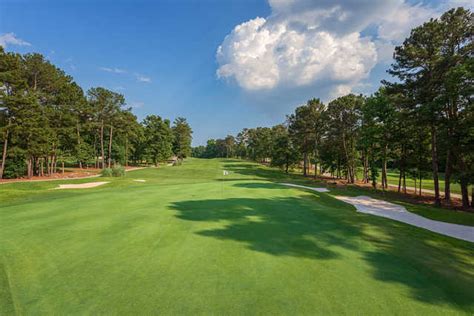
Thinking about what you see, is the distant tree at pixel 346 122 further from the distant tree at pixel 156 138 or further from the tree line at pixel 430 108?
the distant tree at pixel 156 138

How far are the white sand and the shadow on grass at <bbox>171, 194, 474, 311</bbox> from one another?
2835mm

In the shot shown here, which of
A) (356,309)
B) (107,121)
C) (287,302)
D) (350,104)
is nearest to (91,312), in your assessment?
(287,302)

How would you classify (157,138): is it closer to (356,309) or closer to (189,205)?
(189,205)

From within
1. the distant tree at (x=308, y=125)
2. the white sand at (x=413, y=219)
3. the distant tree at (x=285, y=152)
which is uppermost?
the distant tree at (x=308, y=125)

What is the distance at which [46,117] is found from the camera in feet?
83.4

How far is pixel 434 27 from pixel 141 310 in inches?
892

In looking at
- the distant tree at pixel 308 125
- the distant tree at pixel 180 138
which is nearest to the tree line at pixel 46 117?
the distant tree at pixel 180 138

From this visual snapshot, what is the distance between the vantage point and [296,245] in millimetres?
5219

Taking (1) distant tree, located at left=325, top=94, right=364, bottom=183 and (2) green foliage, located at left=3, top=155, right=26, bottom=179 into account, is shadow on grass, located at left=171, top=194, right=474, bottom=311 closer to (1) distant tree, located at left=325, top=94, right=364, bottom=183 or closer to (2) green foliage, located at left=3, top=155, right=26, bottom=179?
(1) distant tree, located at left=325, top=94, right=364, bottom=183

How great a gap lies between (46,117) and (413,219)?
34819mm

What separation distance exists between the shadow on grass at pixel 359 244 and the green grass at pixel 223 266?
0.03 m

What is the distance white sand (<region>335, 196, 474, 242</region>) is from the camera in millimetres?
8898

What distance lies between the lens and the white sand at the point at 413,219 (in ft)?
29.2

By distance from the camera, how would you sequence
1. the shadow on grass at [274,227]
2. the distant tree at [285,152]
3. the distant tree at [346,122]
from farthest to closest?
the distant tree at [285,152] → the distant tree at [346,122] → the shadow on grass at [274,227]
